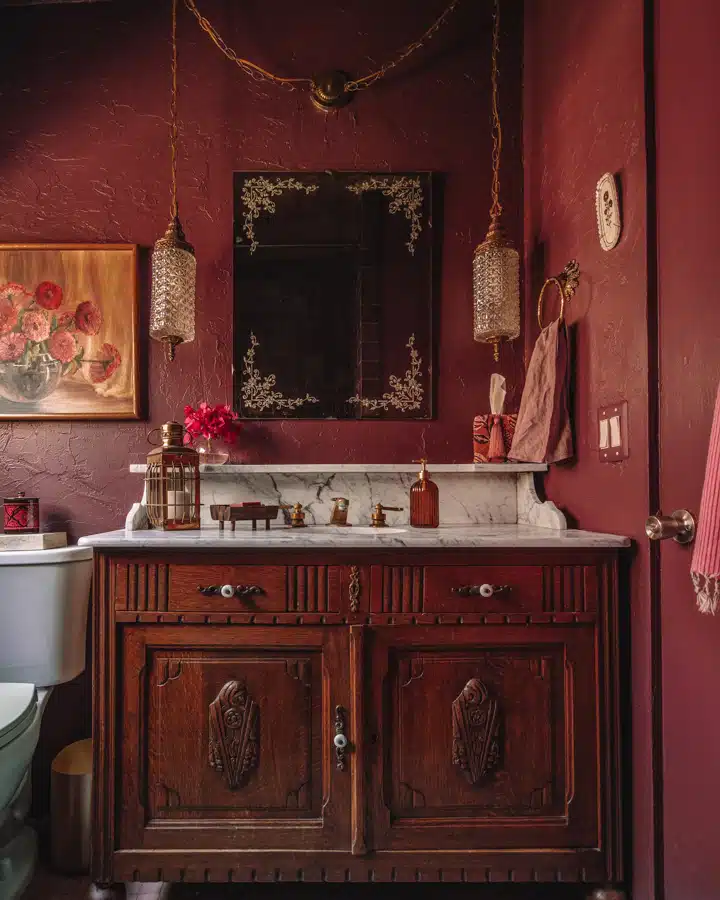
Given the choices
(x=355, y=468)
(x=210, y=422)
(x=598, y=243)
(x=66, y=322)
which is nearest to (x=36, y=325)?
(x=66, y=322)

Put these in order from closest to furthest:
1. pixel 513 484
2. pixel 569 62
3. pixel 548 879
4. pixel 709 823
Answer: pixel 709 823
pixel 548 879
pixel 569 62
pixel 513 484

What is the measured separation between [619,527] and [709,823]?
60 cm

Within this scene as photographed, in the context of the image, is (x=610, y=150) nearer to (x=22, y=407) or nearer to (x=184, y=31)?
(x=184, y=31)

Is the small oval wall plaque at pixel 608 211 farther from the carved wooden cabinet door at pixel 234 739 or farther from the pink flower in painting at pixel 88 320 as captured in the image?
the pink flower in painting at pixel 88 320

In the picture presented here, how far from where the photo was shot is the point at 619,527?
4.59 feet

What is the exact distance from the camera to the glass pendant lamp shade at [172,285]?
1.81 metres

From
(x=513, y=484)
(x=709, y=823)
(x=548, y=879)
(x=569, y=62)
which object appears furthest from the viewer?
(x=513, y=484)

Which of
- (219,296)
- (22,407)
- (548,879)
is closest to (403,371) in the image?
(219,296)

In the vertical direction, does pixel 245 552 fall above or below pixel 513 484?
below

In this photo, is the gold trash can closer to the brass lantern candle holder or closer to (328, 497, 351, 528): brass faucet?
the brass lantern candle holder

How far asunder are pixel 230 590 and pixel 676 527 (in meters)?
0.94

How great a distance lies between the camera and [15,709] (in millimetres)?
1348

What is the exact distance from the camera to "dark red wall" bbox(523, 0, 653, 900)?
4.21ft

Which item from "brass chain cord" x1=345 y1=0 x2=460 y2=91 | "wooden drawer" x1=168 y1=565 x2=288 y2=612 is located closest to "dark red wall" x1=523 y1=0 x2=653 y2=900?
"brass chain cord" x1=345 y1=0 x2=460 y2=91
